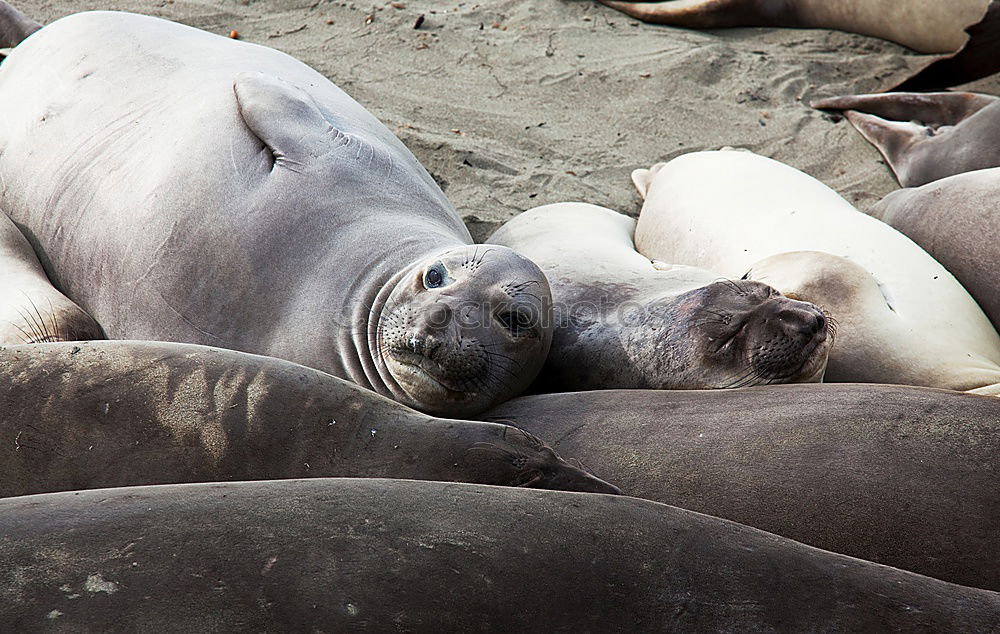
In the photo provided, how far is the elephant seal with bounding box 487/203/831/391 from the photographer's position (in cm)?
270

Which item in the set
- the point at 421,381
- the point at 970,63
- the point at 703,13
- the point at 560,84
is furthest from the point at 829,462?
the point at 703,13

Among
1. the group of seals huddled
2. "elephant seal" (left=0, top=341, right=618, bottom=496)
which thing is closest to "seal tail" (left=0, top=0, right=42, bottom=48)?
the group of seals huddled

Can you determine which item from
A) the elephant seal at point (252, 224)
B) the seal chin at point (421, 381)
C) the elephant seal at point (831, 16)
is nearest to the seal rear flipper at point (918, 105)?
the elephant seal at point (831, 16)

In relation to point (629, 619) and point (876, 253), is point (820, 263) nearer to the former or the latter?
point (876, 253)

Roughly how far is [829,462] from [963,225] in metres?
1.81

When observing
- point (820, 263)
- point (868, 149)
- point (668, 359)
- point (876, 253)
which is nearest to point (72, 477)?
point (668, 359)

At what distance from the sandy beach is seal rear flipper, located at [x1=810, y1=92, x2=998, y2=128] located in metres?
0.12

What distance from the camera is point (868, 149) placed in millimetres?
4953

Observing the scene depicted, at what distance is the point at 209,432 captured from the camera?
2066 millimetres

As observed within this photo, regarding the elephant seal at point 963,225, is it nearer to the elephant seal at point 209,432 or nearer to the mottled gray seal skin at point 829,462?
the mottled gray seal skin at point 829,462

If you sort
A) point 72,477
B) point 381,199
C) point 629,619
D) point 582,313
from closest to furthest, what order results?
point 629,619 → point 72,477 → point 582,313 → point 381,199

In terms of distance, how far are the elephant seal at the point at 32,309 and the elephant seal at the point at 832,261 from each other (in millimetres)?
1926

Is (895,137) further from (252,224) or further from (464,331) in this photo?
(252,224)

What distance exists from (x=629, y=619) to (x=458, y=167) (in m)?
3.22
